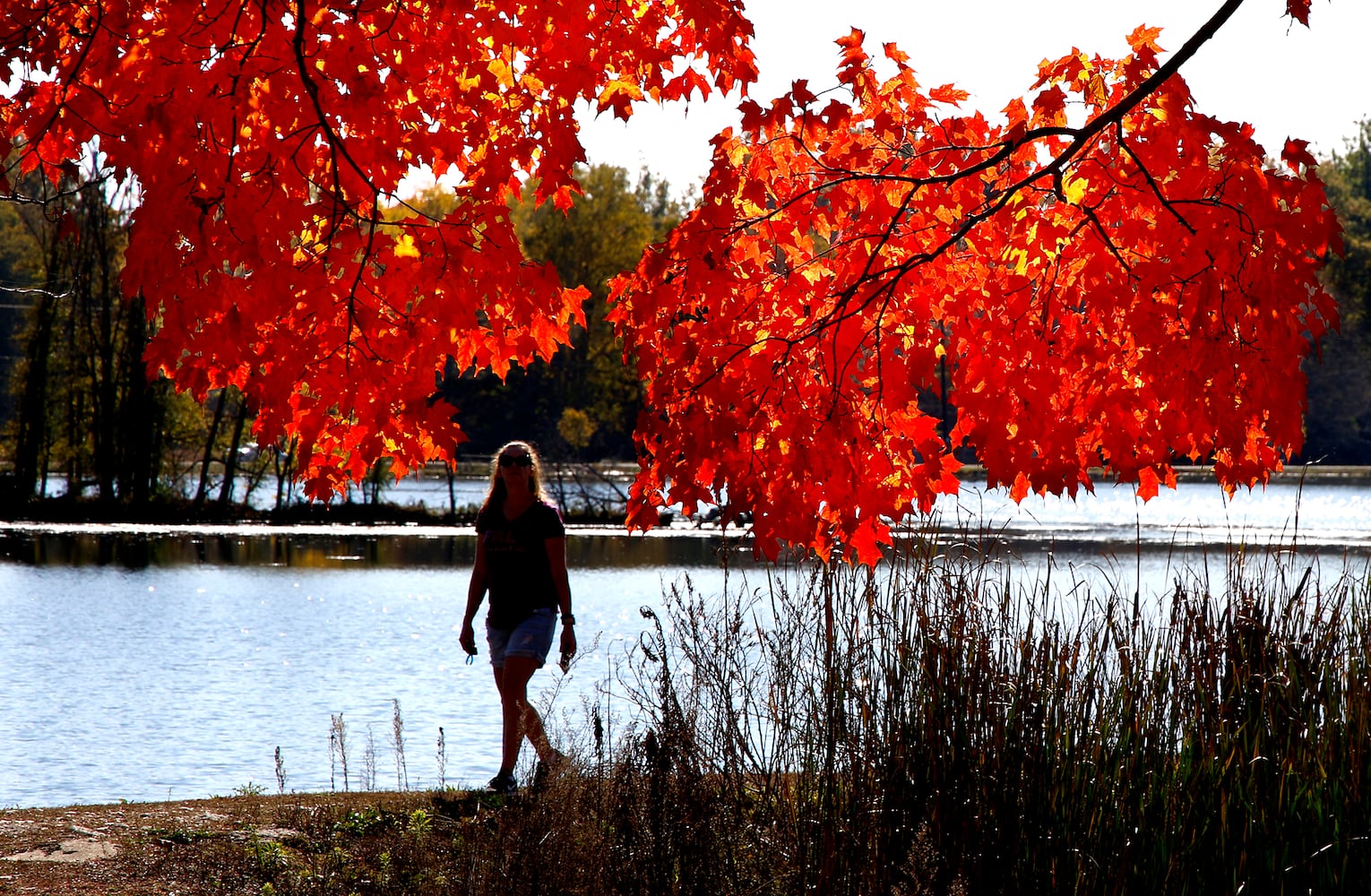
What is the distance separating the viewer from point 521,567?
695 centimetres

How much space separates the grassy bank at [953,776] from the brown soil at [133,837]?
0.21 ft

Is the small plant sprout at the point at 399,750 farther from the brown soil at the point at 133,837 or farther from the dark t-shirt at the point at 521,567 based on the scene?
the dark t-shirt at the point at 521,567

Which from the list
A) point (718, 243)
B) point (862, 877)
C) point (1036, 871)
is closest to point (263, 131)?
point (718, 243)

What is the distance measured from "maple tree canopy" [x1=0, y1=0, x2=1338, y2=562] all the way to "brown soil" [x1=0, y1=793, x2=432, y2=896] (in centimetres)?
156

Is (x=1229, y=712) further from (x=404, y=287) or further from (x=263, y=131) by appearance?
(x=263, y=131)

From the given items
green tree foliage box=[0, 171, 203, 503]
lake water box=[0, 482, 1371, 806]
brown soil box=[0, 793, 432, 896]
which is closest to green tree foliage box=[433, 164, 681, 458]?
green tree foliage box=[0, 171, 203, 503]

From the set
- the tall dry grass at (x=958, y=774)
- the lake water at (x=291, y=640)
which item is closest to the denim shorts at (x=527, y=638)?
the lake water at (x=291, y=640)

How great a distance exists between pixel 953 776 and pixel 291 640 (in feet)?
32.9

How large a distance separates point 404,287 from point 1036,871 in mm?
2905

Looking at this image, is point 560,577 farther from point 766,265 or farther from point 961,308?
point 961,308

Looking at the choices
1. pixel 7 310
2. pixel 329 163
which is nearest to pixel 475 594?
pixel 329 163

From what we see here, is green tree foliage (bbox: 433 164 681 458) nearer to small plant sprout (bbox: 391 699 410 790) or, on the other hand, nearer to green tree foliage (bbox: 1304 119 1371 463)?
green tree foliage (bbox: 1304 119 1371 463)

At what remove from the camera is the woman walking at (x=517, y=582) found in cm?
680

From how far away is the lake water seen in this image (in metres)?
7.98
